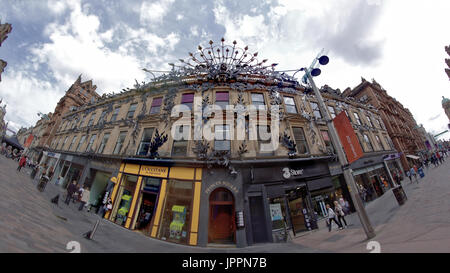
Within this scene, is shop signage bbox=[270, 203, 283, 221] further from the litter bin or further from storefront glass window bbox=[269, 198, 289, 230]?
the litter bin

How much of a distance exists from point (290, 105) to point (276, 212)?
9.90 metres

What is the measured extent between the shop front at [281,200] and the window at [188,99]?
8.06 meters

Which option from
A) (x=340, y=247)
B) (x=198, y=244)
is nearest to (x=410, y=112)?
(x=340, y=247)

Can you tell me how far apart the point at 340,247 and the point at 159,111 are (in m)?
15.5

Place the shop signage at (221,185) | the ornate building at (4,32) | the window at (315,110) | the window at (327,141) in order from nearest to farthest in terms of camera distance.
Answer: the shop signage at (221,185) < the window at (327,141) < the window at (315,110) < the ornate building at (4,32)

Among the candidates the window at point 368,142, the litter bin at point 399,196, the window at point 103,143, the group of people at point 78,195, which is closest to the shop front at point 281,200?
the litter bin at point 399,196

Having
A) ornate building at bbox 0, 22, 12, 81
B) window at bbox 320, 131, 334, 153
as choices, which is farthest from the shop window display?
ornate building at bbox 0, 22, 12, 81

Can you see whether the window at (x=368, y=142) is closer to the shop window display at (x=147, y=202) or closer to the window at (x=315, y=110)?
the window at (x=315, y=110)

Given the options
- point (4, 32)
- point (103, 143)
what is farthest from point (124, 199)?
point (4, 32)

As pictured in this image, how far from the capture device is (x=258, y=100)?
13617mm

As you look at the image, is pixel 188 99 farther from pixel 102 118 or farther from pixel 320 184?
pixel 320 184

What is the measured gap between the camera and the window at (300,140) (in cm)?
1278

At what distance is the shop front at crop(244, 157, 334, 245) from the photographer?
9.44m
